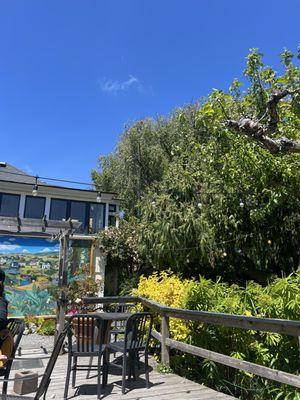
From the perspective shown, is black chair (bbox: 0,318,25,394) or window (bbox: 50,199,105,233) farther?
window (bbox: 50,199,105,233)

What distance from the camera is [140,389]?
5.09 metres

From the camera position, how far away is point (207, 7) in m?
11.1

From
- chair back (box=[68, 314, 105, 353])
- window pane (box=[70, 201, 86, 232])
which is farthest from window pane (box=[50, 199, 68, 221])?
chair back (box=[68, 314, 105, 353])

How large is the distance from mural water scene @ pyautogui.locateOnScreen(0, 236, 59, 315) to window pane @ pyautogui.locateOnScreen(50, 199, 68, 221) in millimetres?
5970

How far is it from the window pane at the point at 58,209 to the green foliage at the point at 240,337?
37.5 ft

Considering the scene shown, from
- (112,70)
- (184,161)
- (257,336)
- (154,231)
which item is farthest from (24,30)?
(257,336)

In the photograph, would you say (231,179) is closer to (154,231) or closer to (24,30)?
(154,231)

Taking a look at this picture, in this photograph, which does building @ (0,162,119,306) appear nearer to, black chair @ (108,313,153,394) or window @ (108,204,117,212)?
window @ (108,204,117,212)

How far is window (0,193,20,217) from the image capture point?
1741 cm

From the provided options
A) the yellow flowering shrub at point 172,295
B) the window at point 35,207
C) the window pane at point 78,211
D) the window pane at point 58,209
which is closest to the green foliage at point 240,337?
the yellow flowering shrub at point 172,295

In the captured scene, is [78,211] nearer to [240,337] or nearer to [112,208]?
[112,208]

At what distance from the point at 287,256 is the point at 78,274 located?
23.1 ft

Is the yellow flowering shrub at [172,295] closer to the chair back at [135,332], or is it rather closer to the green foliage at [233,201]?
the chair back at [135,332]

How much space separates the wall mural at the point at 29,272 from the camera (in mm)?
11586
